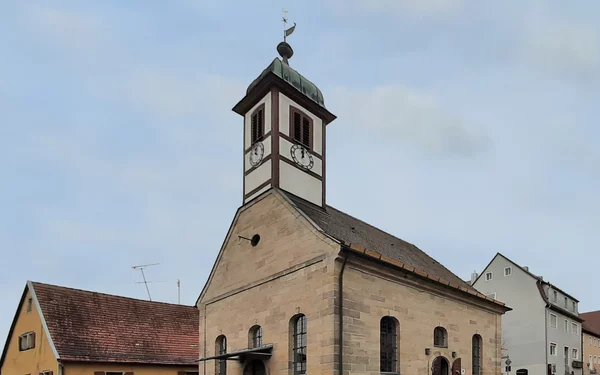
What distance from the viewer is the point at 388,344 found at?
611 inches

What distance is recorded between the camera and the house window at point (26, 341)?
25.9 m

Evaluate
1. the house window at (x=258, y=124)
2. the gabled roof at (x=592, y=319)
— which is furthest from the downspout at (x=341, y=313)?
the gabled roof at (x=592, y=319)

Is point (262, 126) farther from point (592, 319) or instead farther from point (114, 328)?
point (592, 319)

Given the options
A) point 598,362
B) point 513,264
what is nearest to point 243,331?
point 513,264

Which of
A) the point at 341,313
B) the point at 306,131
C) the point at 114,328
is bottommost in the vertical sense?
the point at 114,328

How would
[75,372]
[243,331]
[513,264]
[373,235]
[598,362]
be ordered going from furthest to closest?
1. [598,362]
2. [513,264]
3. [75,372]
4. [373,235]
5. [243,331]

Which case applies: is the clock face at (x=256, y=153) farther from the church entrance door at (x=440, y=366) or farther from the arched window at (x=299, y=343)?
the church entrance door at (x=440, y=366)

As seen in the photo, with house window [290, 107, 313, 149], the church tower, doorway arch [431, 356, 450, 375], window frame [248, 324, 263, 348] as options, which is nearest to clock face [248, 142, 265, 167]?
the church tower

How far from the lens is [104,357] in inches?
960

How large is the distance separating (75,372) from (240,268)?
10.9 metres

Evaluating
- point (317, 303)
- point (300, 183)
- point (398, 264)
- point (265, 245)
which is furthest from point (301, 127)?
point (317, 303)

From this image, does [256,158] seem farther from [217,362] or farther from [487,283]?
[487,283]

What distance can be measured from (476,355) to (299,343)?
812 centimetres

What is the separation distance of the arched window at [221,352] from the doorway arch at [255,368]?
1555 millimetres
